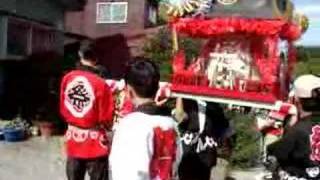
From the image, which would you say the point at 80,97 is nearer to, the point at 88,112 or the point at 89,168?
the point at 88,112

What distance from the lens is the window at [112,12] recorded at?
89.6ft

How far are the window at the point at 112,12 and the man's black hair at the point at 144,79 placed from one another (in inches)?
938

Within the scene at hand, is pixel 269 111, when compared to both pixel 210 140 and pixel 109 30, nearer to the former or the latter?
pixel 210 140

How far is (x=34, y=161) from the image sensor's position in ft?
37.0

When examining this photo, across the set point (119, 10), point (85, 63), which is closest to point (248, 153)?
point (85, 63)

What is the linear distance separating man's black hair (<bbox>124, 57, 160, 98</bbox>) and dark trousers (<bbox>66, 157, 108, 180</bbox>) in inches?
85.0

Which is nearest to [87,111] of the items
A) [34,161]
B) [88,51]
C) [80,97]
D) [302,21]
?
[80,97]

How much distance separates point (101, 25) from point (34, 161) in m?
16.9

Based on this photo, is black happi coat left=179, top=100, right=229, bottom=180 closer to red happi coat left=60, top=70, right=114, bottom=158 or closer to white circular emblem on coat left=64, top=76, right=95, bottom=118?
red happi coat left=60, top=70, right=114, bottom=158

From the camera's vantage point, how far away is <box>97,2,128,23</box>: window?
27312 mm

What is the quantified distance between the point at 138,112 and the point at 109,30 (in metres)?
24.4

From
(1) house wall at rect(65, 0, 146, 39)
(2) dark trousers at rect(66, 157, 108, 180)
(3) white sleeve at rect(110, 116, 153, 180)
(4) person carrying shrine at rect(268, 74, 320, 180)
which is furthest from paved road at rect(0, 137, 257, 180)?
(1) house wall at rect(65, 0, 146, 39)

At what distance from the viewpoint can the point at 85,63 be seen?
5.49 meters

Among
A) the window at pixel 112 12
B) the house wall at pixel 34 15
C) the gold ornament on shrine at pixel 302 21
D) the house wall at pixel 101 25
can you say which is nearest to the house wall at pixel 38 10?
the house wall at pixel 34 15
